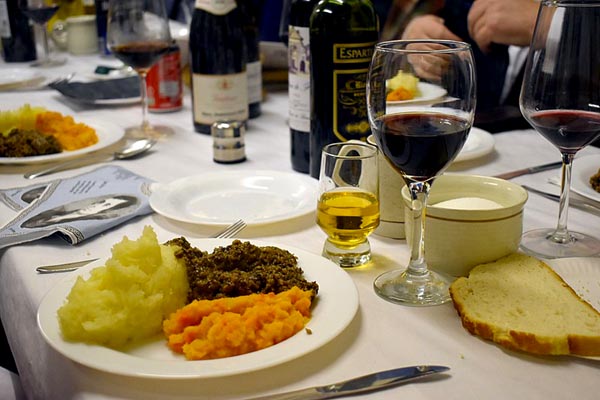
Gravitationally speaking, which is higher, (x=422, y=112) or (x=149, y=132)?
(x=422, y=112)

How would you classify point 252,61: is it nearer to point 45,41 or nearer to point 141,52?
point 141,52

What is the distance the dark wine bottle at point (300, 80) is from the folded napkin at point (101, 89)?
2.54ft

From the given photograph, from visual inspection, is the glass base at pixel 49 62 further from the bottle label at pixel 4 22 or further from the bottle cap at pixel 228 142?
the bottle cap at pixel 228 142

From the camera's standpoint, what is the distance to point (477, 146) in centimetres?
142

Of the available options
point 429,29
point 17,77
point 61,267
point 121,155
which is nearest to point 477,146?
point 121,155

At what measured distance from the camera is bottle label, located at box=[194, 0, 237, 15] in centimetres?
166

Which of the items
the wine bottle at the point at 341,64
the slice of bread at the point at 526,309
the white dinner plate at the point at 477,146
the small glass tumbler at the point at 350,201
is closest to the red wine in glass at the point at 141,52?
the wine bottle at the point at 341,64

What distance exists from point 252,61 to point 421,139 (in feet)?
3.48

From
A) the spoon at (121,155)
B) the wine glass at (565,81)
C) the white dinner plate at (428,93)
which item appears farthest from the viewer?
the spoon at (121,155)

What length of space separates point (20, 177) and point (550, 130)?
95 cm

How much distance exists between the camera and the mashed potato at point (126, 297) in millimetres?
708

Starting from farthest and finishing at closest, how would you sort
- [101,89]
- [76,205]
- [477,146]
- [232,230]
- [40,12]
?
[40,12] < [101,89] < [477,146] < [76,205] < [232,230]

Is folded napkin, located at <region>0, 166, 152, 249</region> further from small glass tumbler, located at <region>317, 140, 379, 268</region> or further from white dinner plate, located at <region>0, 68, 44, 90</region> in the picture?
white dinner plate, located at <region>0, 68, 44, 90</region>

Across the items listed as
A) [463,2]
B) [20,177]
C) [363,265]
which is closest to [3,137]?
[20,177]
